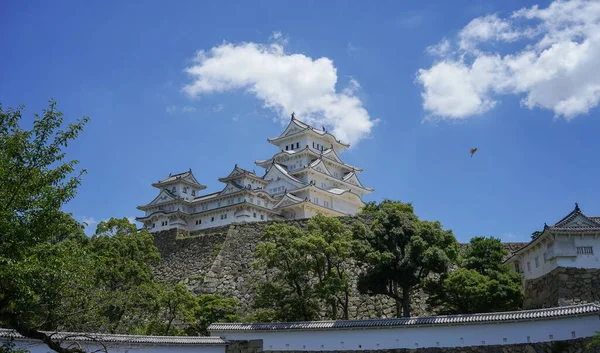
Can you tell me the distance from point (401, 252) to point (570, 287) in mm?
5580

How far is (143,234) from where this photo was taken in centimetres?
2683

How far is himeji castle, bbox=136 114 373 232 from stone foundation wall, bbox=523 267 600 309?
2242cm

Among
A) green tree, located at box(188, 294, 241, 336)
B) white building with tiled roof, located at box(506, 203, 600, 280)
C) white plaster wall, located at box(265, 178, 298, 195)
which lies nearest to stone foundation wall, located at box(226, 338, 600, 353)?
white building with tiled roof, located at box(506, 203, 600, 280)

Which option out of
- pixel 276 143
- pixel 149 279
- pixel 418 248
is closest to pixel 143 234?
pixel 149 279

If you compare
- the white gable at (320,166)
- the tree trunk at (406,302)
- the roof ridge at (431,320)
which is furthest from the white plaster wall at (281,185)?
the roof ridge at (431,320)

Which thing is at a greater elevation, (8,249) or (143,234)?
(143,234)

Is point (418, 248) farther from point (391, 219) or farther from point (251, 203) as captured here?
point (251, 203)

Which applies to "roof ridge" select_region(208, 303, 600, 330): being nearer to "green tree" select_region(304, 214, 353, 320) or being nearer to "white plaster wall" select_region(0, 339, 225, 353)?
"white plaster wall" select_region(0, 339, 225, 353)

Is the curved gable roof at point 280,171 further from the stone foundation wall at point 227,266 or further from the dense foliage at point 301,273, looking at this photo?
the dense foliage at point 301,273

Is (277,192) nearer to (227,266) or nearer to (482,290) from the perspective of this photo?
(227,266)

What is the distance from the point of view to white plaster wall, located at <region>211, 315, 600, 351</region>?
18.3 metres

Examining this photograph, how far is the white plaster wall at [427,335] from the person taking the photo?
59.9 feet

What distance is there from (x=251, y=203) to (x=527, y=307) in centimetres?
2272

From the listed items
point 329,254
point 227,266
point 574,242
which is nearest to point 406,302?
point 329,254
